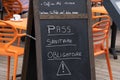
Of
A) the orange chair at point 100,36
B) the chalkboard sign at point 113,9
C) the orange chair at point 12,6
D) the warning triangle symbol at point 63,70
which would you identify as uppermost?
the chalkboard sign at point 113,9

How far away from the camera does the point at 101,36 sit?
161 inches

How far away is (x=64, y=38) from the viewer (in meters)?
3.25

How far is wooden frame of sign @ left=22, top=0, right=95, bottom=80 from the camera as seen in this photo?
3.14 meters

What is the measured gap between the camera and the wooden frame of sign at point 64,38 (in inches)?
124

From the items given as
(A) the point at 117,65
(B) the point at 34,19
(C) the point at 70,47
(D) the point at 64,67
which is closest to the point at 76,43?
(C) the point at 70,47

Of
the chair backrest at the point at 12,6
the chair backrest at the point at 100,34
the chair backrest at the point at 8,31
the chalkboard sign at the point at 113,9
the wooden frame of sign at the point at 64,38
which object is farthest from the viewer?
the chair backrest at the point at 12,6

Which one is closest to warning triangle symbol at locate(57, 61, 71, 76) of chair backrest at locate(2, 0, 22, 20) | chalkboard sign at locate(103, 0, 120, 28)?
chalkboard sign at locate(103, 0, 120, 28)

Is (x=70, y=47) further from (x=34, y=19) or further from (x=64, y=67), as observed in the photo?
(x=34, y=19)

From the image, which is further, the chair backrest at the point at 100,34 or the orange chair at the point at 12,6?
the orange chair at the point at 12,6

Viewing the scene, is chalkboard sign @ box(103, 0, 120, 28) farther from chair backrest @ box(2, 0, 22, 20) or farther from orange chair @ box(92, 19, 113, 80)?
chair backrest @ box(2, 0, 22, 20)

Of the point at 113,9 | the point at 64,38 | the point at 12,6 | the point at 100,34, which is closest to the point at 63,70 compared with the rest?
the point at 64,38

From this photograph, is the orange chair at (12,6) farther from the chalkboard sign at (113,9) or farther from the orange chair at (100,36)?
the chalkboard sign at (113,9)

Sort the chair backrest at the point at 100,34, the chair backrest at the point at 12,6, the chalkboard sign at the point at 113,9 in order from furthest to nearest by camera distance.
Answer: the chair backrest at the point at 12,6 < the chair backrest at the point at 100,34 < the chalkboard sign at the point at 113,9

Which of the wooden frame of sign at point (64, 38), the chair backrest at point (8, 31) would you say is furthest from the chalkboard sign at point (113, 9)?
the chair backrest at point (8, 31)
